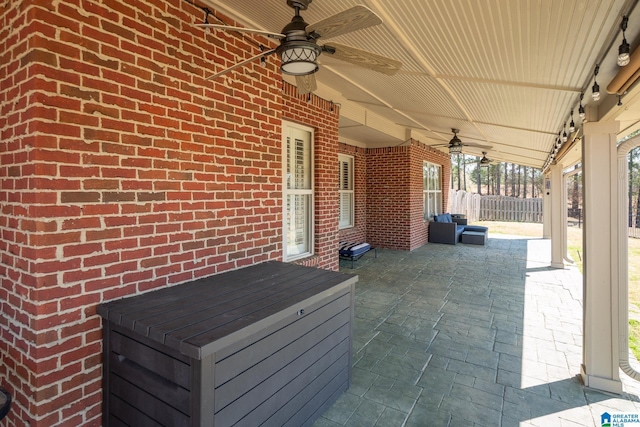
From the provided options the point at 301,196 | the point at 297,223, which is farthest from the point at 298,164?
the point at 297,223

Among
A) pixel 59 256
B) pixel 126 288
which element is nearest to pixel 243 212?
pixel 126 288

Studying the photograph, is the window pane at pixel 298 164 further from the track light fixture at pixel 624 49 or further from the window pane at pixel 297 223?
the track light fixture at pixel 624 49

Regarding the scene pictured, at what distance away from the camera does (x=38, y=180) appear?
176 centimetres

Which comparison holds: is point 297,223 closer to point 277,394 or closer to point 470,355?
point 470,355

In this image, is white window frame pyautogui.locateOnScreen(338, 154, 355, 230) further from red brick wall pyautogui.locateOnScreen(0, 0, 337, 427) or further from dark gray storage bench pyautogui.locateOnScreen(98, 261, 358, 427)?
dark gray storage bench pyautogui.locateOnScreen(98, 261, 358, 427)

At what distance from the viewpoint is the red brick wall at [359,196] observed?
873 cm

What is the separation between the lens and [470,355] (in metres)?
3.34

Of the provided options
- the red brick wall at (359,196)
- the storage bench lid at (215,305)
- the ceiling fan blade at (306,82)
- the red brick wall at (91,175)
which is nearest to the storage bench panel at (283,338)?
the storage bench lid at (215,305)

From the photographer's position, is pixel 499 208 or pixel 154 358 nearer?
pixel 154 358

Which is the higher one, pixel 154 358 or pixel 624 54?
pixel 624 54

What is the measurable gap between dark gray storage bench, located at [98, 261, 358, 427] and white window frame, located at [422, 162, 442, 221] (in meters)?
8.34

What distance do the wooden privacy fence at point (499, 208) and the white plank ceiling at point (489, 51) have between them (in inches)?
569

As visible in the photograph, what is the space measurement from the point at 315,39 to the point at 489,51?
5.19ft

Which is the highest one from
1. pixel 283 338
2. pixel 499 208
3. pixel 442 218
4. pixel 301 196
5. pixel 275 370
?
pixel 301 196
